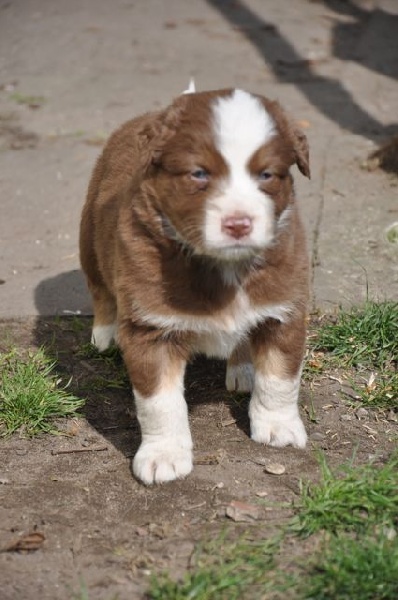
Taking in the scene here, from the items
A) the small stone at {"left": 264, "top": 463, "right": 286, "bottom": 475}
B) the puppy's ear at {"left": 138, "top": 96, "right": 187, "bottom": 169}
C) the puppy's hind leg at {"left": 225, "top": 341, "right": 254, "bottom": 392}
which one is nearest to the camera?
the puppy's ear at {"left": 138, "top": 96, "right": 187, "bottom": 169}

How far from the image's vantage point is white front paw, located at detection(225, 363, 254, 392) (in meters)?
4.83

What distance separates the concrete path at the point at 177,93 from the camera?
6.30 meters

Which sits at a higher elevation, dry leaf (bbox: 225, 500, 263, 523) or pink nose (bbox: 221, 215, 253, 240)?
pink nose (bbox: 221, 215, 253, 240)

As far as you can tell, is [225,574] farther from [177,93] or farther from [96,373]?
[177,93]

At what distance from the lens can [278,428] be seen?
4359 millimetres

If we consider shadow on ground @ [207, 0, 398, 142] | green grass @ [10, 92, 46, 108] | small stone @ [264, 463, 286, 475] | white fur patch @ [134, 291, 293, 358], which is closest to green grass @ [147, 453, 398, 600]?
small stone @ [264, 463, 286, 475]

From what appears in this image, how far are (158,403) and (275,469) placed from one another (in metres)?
0.54

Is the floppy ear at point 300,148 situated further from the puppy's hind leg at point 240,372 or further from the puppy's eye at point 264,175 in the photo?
the puppy's hind leg at point 240,372

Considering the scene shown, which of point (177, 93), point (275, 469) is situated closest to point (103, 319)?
point (275, 469)

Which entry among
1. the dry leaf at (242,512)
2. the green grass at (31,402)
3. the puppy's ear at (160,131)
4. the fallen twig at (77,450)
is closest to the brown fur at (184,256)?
the puppy's ear at (160,131)

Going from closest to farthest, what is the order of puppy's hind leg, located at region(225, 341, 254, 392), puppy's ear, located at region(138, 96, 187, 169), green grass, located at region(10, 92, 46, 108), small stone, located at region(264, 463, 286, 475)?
puppy's ear, located at region(138, 96, 187, 169)
small stone, located at region(264, 463, 286, 475)
puppy's hind leg, located at region(225, 341, 254, 392)
green grass, located at region(10, 92, 46, 108)

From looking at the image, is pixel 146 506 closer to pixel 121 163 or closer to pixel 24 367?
pixel 24 367

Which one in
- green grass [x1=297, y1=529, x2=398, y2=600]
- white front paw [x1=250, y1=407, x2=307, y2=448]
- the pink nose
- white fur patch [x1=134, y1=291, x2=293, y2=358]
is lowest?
white front paw [x1=250, y1=407, x2=307, y2=448]

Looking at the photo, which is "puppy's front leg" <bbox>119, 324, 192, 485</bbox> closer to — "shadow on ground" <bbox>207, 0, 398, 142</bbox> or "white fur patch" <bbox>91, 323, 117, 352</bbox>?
"white fur patch" <bbox>91, 323, 117, 352</bbox>
